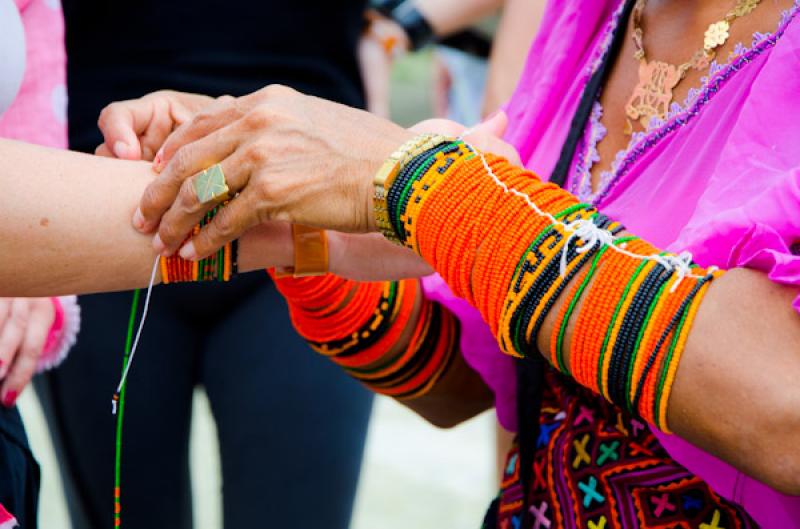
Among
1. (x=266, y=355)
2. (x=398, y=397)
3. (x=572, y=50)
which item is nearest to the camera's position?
(x=572, y=50)

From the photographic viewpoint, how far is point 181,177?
1031mm

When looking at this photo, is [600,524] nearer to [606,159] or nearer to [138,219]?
[606,159]

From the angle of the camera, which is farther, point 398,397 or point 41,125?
point 398,397

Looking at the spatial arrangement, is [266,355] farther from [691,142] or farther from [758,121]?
[758,121]

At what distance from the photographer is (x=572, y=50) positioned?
4.40 feet

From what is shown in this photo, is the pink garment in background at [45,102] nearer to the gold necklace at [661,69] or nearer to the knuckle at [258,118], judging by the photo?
the knuckle at [258,118]

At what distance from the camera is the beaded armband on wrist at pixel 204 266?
1100 millimetres

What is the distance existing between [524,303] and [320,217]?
25cm

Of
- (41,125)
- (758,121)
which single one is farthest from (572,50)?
(41,125)

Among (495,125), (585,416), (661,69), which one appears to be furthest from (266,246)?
(661,69)

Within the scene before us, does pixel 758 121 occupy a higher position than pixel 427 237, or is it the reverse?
pixel 758 121

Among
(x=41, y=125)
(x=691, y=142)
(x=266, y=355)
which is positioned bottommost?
(x=266, y=355)

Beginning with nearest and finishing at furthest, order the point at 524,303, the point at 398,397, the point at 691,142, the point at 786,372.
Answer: the point at 786,372, the point at 524,303, the point at 691,142, the point at 398,397

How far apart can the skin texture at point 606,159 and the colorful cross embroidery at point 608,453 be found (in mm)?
269
